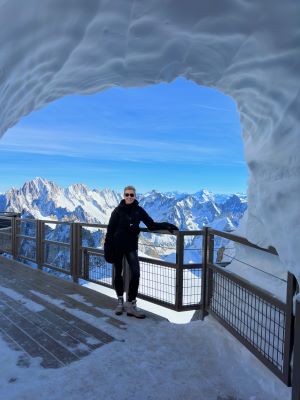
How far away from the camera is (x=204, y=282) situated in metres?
4.94

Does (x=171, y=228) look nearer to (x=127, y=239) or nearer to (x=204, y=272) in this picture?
(x=127, y=239)

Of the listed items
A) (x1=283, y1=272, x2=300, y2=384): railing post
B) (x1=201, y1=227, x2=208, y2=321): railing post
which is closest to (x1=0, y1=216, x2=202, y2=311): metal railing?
(x1=201, y1=227, x2=208, y2=321): railing post

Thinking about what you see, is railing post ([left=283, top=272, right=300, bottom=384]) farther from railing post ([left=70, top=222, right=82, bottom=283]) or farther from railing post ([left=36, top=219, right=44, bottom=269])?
railing post ([left=36, top=219, right=44, bottom=269])

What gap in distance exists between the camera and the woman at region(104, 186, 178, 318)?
4.90 m

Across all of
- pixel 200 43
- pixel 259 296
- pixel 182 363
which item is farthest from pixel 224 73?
pixel 182 363

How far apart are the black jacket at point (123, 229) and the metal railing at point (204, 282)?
38cm

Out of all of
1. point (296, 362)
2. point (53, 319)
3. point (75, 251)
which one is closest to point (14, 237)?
point (75, 251)

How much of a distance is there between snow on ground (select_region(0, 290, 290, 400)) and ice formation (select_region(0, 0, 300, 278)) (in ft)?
4.62

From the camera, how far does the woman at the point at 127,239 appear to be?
490 centimetres

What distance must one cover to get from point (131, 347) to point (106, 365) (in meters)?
0.50

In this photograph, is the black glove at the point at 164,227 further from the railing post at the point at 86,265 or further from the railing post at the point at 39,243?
the railing post at the point at 39,243

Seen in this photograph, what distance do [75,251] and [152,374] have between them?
4090mm

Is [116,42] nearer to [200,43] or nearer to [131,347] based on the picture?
[200,43]

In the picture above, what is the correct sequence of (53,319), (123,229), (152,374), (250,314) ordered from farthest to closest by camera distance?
(123,229)
(53,319)
(250,314)
(152,374)
